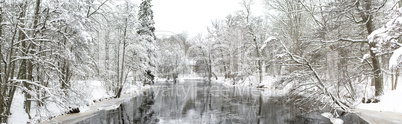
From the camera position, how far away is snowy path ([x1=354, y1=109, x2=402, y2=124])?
27.2 feet

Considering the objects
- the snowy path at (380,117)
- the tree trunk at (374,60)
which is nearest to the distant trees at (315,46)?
the tree trunk at (374,60)

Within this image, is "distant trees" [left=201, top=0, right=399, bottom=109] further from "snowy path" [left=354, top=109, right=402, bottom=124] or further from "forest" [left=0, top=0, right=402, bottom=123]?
"snowy path" [left=354, top=109, right=402, bottom=124]

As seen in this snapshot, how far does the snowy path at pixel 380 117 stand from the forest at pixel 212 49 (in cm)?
79

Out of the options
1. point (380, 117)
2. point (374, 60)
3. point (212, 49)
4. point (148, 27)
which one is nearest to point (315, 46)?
point (374, 60)

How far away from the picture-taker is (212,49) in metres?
44.5

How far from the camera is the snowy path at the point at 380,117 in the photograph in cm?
828

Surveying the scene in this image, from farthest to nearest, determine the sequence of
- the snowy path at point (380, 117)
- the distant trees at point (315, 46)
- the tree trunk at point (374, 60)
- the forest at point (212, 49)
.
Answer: the tree trunk at point (374, 60) < the distant trees at point (315, 46) < the snowy path at point (380, 117) < the forest at point (212, 49)

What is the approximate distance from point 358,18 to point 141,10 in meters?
24.0

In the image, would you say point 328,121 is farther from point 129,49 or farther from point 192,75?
point 192,75

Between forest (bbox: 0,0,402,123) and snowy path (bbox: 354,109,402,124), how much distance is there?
787 millimetres

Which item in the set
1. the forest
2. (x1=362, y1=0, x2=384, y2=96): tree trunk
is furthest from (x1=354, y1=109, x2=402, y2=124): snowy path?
(x1=362, y1=0, x2=384, y2=96): tree trunk

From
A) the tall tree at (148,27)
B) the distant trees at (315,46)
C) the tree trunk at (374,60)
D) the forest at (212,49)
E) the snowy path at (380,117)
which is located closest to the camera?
the forest at (212,49)

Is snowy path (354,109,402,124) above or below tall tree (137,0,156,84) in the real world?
below

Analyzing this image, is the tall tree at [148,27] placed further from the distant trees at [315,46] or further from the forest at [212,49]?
the distant trees at [315,46]
